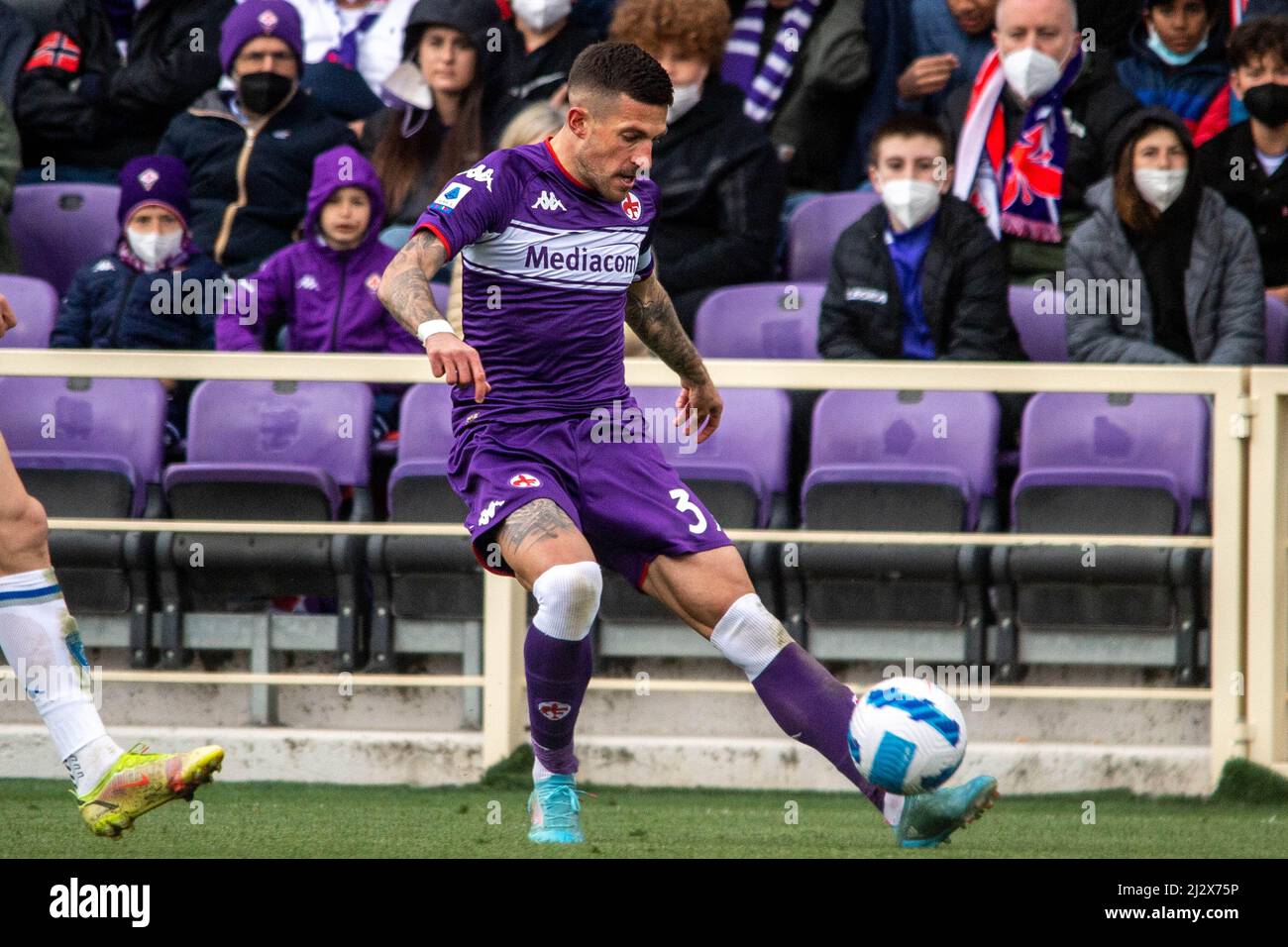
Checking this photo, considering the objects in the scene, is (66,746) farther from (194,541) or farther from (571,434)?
(194,541)

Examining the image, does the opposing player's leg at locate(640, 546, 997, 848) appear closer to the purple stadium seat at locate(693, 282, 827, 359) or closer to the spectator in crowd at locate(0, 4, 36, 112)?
the purple stadium seat at locate(693, 282, 827, 359)

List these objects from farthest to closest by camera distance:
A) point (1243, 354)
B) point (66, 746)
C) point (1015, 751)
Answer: point (1243, 354), point (1015, 751), point (66, 746)

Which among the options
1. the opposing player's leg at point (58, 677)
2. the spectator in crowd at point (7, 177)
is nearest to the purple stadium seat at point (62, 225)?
the spectator in crowd at point (7, 177)

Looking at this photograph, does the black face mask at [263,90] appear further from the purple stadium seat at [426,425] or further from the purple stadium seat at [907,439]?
the purple stadium seat at [907,439]

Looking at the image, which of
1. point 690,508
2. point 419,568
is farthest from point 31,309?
point 690,508

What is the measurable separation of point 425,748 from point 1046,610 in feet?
7.31

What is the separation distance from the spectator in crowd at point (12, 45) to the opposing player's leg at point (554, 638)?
16.7 ft

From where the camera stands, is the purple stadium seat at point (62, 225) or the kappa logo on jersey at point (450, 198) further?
the purple stadium seat at point (62, 225)

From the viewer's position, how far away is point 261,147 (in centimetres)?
795

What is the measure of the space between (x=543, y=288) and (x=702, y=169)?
2850 mm

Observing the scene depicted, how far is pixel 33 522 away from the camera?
4633mm

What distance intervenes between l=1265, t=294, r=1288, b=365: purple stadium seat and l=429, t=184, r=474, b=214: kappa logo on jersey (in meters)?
3.85

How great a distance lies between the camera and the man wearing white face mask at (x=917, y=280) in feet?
22.9

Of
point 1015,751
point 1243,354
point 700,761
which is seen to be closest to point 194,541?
point 700,761
